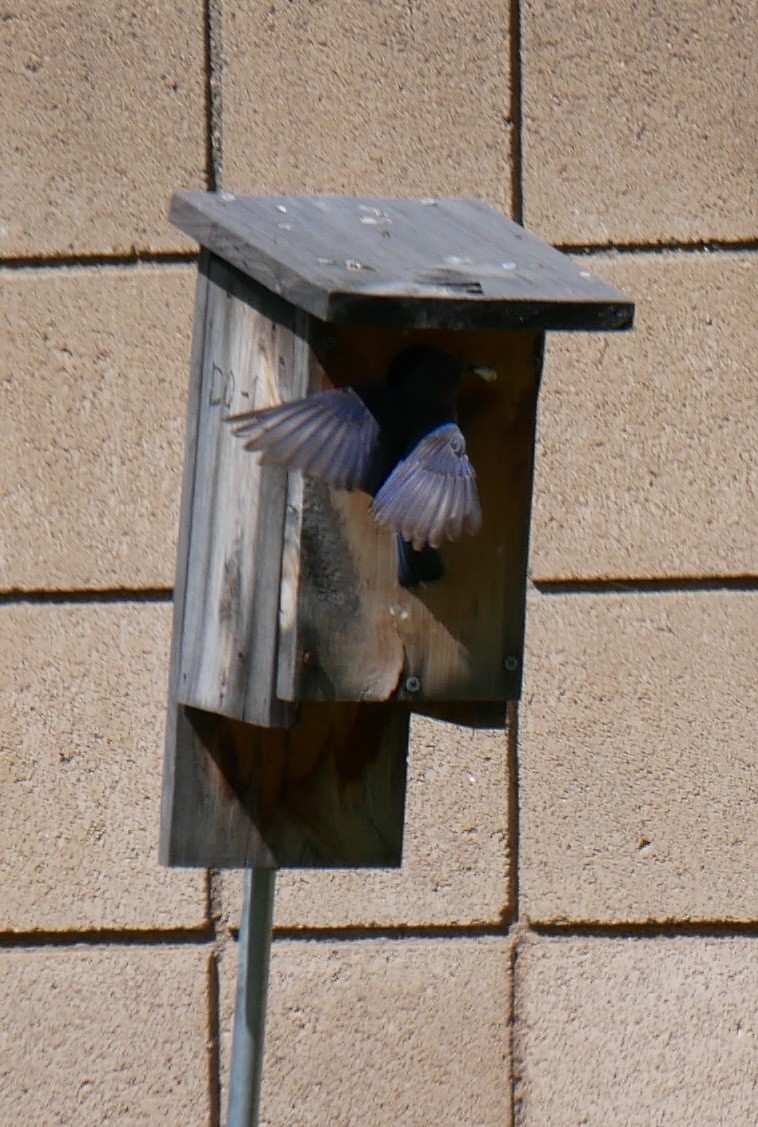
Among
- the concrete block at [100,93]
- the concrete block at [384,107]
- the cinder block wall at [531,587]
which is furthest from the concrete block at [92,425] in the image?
the concrete block at [384,107]

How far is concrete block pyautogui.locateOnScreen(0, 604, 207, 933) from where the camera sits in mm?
2895

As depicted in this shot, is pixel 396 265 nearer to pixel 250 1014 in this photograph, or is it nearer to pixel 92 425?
pixel 250 1014

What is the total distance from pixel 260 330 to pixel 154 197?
1.12m

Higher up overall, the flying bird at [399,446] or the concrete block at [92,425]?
the flying bird at [399,446]

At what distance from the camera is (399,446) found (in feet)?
5.85

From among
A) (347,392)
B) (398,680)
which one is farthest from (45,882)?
(347,392)

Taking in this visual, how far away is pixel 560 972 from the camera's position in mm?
2895

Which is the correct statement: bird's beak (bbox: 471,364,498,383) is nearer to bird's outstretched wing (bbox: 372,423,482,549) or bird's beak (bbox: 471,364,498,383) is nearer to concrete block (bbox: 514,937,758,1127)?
bird's outstretched wing (bbox: 372,423,482,549)

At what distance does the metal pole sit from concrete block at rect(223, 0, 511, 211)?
1.58m

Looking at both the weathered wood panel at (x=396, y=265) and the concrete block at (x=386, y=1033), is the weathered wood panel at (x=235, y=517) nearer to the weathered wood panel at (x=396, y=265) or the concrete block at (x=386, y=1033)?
the weathered wood panel at (x=396, y=265)

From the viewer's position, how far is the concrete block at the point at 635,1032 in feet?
9.50

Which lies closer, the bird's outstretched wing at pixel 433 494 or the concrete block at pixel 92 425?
the bird's outstretched wing at pixel 433 494

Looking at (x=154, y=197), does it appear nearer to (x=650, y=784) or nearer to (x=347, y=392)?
(x=347, y=392)

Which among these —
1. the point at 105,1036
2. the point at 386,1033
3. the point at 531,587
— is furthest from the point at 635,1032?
the point at 105,1036
